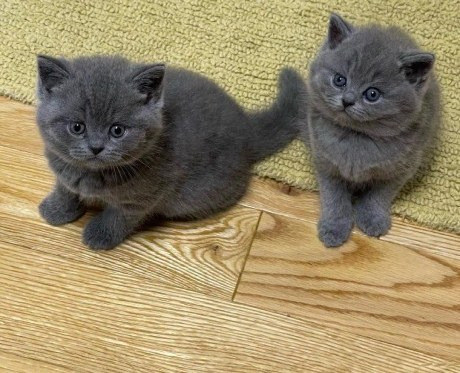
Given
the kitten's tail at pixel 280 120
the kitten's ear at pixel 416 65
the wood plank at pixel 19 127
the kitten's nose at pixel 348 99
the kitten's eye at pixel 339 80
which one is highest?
the kitten's ear at pixel 416 65

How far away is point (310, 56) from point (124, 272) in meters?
0.79

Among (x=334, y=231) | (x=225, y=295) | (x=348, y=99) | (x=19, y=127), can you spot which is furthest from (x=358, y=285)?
(x=19, y=127)

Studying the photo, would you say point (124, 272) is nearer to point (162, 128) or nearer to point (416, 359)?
point (162, 128)

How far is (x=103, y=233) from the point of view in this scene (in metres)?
1.38

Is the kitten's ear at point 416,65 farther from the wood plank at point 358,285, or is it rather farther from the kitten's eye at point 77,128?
the kitten's eye at point 77,128

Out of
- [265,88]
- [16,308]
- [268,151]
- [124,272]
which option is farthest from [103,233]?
[265,88]

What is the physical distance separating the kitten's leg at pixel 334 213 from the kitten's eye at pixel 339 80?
24 cm

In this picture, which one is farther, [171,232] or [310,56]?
[310,56]

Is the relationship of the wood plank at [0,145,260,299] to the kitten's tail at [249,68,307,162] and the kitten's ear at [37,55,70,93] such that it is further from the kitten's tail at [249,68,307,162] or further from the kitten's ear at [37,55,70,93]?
the kitten's ear at [37,55,70,93]

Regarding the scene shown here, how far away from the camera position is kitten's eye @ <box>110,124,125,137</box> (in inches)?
45.9

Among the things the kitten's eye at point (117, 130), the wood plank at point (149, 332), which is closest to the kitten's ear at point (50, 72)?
the kitten's eye at point (117, 130)

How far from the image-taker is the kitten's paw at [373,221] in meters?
1.44

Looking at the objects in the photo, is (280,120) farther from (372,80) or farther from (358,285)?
(358,285)

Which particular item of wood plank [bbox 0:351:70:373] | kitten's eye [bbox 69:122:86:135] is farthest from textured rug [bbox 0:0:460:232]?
wood plank [bbox 0:351:70:373]
